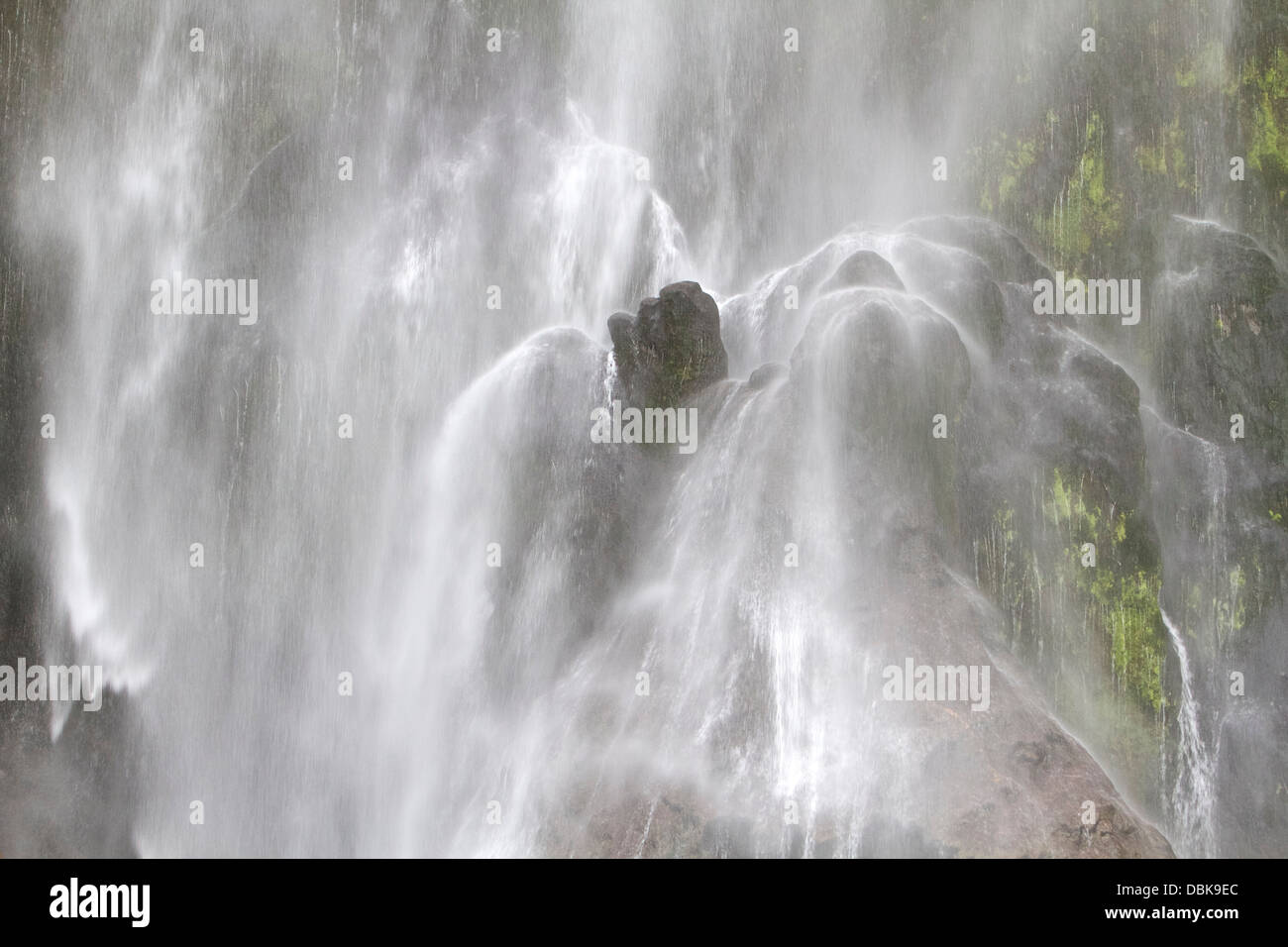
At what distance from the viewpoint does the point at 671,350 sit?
2208cm

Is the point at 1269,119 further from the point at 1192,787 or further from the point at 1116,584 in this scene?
the point at 1192,787

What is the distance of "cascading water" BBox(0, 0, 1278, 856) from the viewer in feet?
58.0

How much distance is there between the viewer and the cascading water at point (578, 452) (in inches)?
696

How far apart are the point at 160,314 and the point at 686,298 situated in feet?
51.6

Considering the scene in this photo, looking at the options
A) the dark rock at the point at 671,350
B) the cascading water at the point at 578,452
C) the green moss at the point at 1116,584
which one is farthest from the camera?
the dark rock at the point at 671,350

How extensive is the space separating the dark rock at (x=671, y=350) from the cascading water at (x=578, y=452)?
421 mm

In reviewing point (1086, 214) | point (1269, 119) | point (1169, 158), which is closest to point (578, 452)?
point (1086, 214)

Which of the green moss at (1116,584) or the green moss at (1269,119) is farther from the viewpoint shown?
the green moss at (1269,119)

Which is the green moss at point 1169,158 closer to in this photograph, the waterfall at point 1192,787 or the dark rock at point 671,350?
the waterfall at point 1192,787

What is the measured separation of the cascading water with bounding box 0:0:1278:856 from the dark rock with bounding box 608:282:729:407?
1.38ft

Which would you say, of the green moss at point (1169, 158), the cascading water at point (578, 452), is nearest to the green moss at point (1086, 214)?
the cascading water at point (578, 452)

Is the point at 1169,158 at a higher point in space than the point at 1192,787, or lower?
higher

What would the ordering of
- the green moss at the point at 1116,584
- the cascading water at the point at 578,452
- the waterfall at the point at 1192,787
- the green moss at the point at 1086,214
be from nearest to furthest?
1. the cascading water at the point at 578,452
2. the waterfall at the point at 1192,787
3. the green moss at the point at 1116,584
4. the green moss at the point at 1086,214

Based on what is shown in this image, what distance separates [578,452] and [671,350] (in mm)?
2451
